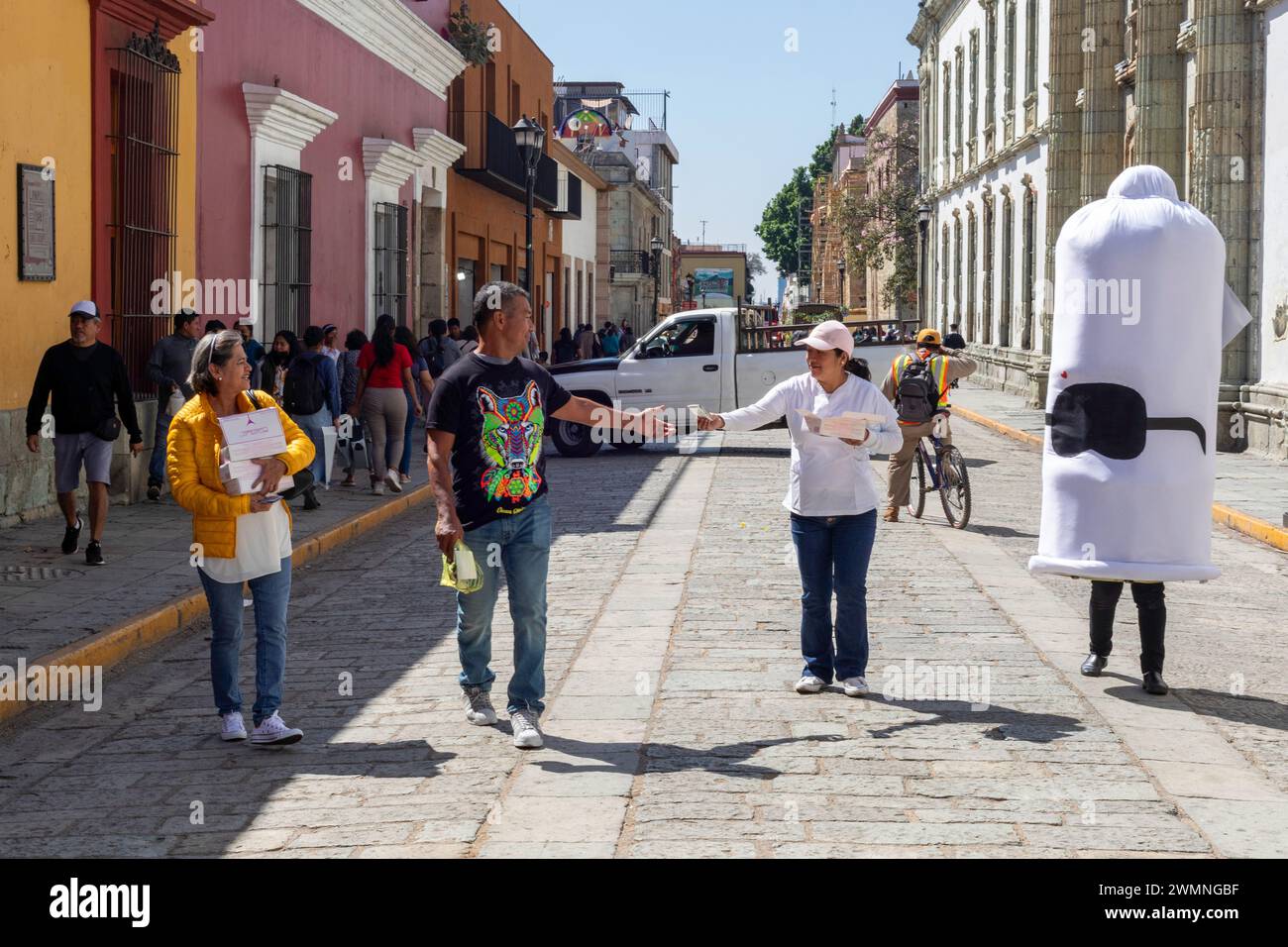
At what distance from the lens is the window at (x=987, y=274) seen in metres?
37.7

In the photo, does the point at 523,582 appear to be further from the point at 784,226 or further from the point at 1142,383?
the point at 784,226

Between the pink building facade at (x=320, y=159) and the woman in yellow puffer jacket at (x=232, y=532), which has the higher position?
the pink building facade at (x=320, y=159)

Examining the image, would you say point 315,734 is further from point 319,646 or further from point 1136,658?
point 1136,658

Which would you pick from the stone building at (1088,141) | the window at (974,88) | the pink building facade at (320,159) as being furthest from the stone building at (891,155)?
the pink building facade at (320,159)

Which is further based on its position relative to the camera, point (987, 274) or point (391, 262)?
point (987, 274)

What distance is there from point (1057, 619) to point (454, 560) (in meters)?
4.03

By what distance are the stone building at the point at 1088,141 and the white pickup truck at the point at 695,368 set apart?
14.8ft

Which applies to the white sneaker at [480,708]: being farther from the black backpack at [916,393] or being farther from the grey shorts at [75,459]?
the black backpack at [916,393]

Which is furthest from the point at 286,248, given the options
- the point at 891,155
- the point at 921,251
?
the point at 891,155

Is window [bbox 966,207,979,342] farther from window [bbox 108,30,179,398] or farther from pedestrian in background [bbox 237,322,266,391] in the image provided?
window [bbox 108,30,179,398]

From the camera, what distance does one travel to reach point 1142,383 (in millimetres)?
6941

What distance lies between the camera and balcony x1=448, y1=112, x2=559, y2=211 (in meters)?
28.0

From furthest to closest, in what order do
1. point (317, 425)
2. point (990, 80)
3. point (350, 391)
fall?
point (990, 80) < point (350, 391) < point (317, 425)

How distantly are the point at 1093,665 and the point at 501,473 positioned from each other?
3.01 metres
